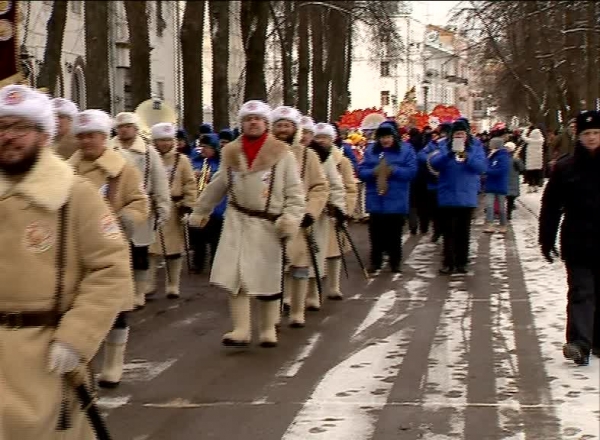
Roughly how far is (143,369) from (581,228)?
10.8 feet

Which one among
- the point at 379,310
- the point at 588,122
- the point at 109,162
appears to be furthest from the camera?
the point at 379,310

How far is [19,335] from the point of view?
3.91m

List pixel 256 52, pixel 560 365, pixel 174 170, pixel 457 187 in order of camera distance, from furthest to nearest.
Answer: pixel 256 52
pixel 457 187
pixel 174 170
pixel 560 365

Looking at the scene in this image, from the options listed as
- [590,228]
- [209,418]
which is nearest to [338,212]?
[590,228]

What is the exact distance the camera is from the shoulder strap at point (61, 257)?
12.9 ft

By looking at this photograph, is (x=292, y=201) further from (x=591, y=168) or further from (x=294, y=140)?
(x=591, y=168)

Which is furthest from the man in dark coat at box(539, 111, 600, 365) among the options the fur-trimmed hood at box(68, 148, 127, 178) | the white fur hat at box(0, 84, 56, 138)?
the white fur hat at box(0, 84, 56, 138)

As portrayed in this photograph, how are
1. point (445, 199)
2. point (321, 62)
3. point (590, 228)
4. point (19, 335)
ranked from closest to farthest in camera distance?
point (19, 335), point (590, 228), point (445, 199), point (321, 62)

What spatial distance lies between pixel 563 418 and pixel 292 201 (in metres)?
2.89

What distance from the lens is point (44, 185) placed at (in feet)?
12.8

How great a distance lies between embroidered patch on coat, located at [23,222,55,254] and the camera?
3.89m

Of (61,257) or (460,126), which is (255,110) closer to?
(61,257)

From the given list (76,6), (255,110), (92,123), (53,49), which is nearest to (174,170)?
(255,110)

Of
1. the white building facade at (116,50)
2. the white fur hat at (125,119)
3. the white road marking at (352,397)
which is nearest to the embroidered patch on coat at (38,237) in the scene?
the white road marking at (352,397)
